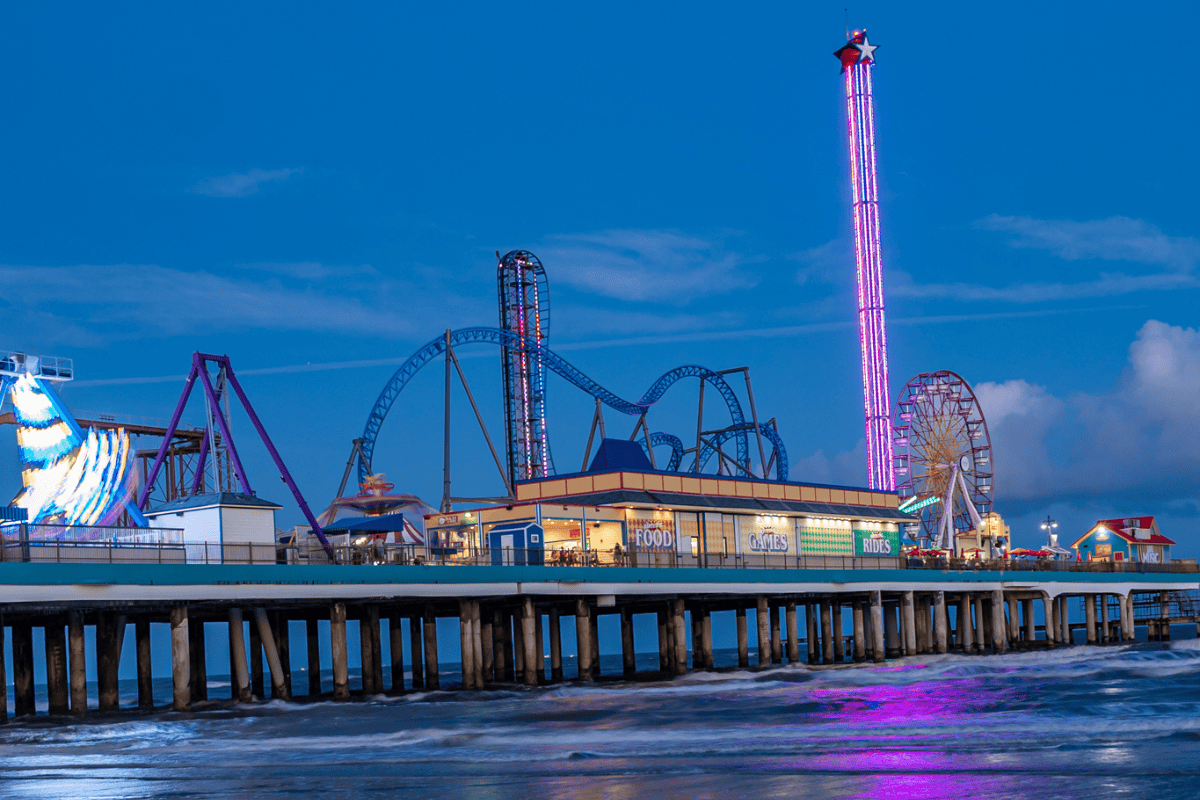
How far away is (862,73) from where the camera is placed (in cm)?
7875

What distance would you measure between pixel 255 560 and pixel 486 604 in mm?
9629

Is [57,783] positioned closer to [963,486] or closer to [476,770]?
[476,770]

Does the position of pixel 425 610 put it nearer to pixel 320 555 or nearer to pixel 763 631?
pixel 320 555

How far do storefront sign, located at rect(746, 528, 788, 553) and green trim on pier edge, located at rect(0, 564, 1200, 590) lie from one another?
13.3ft

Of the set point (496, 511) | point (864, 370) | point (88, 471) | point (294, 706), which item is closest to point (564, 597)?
point (496, 511)

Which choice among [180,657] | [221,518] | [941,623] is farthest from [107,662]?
[941,623]

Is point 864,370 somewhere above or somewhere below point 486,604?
above

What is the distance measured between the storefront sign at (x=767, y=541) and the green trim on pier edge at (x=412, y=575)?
4.04 meters

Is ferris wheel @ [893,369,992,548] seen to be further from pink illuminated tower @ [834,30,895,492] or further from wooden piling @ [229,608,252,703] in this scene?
wooden piling @ [229,608,252,703]

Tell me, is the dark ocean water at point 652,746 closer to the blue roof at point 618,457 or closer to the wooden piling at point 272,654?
the wooden piling at point 272,654

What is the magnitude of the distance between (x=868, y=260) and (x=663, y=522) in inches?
1245

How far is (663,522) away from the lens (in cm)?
5212

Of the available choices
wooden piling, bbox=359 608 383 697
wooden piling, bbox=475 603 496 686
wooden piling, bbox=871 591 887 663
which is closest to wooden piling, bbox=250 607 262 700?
wooden piling, bbox=359 608 383 697

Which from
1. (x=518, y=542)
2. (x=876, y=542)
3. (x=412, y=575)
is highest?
(x=518, y=542)
